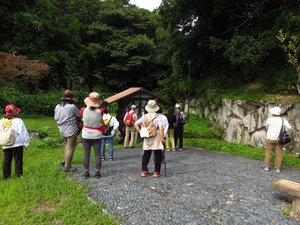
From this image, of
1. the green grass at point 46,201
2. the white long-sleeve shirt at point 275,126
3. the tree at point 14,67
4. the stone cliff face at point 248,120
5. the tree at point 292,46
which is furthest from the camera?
the tree at point 14,67

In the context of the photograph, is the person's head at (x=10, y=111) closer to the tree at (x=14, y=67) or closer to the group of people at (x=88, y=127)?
the group of people at (x=88, y=127)

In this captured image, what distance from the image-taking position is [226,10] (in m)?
11.9

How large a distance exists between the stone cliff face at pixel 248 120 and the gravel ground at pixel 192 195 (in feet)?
8.14

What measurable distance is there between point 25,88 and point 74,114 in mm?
15965

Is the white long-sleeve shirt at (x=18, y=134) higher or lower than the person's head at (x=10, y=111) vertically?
lower

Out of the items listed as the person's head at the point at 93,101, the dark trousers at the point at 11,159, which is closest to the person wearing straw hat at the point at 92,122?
the person's head at the point at 93,101

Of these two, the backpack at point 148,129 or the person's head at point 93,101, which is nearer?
the person's head at point 93,101

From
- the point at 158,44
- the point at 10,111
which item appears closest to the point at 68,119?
the point at 10,111

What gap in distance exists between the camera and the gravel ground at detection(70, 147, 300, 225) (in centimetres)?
330

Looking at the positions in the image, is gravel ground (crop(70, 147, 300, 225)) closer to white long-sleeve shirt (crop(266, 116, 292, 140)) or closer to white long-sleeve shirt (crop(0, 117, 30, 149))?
white long-sleeve shirt (crop(266, 116, 292, 140))

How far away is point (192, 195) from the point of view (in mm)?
4105

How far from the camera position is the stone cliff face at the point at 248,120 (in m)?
8.09

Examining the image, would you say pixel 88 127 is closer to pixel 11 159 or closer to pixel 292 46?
pixel 11 159

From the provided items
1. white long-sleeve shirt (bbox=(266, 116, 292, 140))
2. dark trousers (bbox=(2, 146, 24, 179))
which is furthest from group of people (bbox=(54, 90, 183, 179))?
white long-sleeve shirt (bbox=(266, 116, 292, 140))
